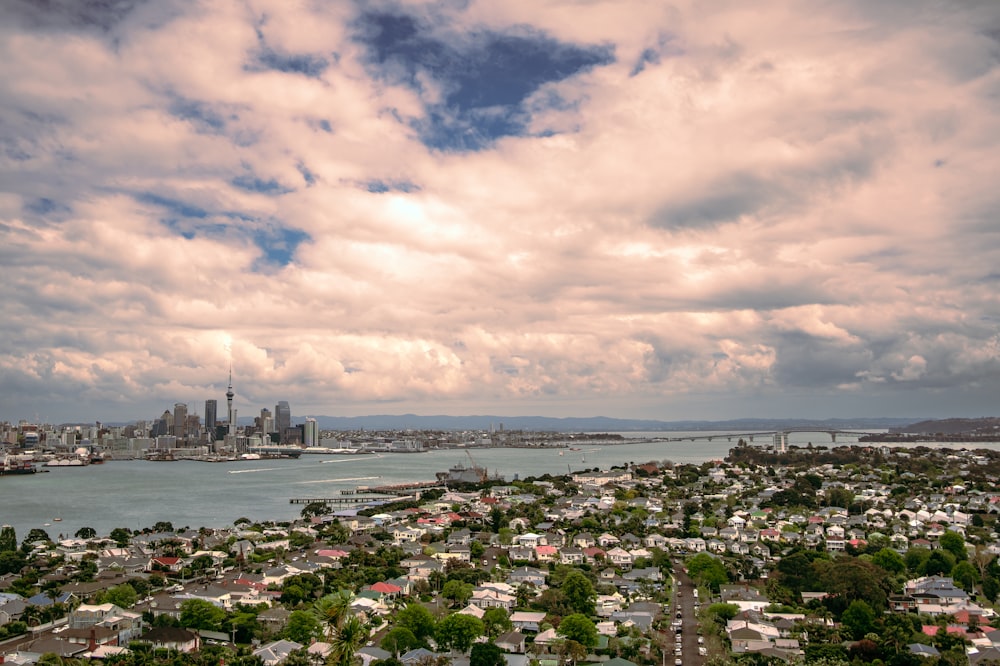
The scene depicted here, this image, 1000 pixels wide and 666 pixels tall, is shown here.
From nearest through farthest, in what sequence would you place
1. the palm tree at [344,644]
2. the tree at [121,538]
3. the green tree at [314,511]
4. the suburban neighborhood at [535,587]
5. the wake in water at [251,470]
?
the palm tree at [344,644], the suburban neighborhood at [535,587], the tree at [121,538], the green tree at [314,511], the wake in water at [251,470]

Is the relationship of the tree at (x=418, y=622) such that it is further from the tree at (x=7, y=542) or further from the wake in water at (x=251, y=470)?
the wake in water at (x=251, y=470)

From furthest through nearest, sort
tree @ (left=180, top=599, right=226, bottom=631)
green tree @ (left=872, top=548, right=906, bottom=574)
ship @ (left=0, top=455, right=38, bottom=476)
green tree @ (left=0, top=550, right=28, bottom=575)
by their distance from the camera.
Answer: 1. ship @ (left=0, top=455, right=38, bottom=476)
2. green tree @ (left=0, top=550, right=28, bottom=575)
3. green tree @ (left=872, top=548, right=906, bottom=574)
4. tree @ (left=180, top=599, right=226, bottom=631)

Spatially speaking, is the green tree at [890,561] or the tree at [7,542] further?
the tree at [7,542]

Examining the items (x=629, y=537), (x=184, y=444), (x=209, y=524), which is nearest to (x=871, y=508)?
(x=629, y=537)

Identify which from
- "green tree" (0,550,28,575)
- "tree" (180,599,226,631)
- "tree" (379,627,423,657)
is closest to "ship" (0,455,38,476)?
"green tree" (0,550,28,575)

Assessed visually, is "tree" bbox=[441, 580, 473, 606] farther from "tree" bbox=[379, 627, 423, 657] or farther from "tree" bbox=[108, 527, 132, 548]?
"tree" bbox=[108, 527, 132, 548]

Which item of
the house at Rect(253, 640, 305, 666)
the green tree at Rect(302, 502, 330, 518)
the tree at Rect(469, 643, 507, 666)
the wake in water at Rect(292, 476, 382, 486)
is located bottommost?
the wake in water at Rect(292, 476, 382, 486)

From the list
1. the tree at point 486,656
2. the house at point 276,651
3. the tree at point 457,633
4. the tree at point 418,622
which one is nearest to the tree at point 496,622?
the tree at point 457,633
